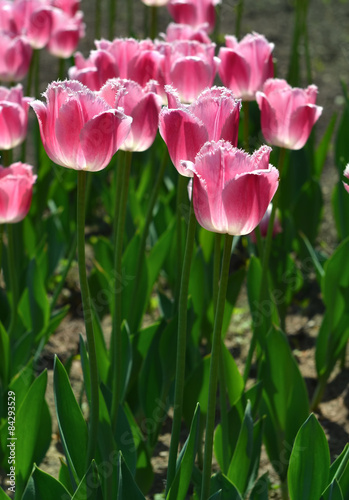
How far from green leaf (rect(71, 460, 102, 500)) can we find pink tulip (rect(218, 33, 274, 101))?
2.94 feet

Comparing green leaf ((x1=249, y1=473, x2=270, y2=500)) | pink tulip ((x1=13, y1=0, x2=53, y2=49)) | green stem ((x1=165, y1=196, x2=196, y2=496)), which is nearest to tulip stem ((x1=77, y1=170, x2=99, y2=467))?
green stem ((x1=165, y1=196, x2=196, y2=496))

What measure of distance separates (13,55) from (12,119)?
0.57 metres

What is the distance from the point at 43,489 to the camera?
1.39 m

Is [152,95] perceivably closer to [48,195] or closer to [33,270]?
[33,270]

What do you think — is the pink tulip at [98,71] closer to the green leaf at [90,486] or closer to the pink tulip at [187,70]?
the pink tulip at [187,70]

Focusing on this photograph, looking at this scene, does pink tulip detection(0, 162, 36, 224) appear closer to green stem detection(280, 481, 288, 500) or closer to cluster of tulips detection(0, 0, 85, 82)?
cluster of tulips detection(0, 0, 85, 82)

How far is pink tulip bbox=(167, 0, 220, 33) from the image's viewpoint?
2.59 m

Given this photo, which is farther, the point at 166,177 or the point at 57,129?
the point at 166,177

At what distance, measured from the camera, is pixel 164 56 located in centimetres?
168

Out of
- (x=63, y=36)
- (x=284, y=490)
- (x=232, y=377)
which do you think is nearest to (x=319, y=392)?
(x=284, y=490)

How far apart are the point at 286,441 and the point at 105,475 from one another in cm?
52

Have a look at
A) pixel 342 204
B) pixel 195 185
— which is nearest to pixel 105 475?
pixel 195 185

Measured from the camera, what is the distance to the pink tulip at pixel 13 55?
2.30m

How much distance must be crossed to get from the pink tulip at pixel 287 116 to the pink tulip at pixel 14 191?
55 cm
